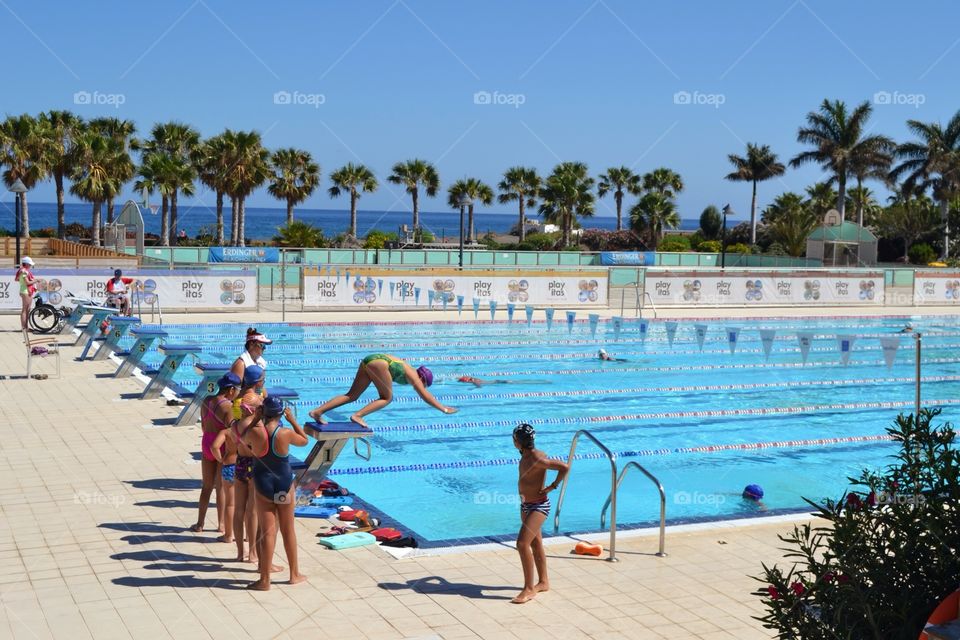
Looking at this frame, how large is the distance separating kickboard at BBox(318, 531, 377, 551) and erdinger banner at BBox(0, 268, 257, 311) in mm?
16920

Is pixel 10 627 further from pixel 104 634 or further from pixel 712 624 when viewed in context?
pixel 712 624

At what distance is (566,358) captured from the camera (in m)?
20.3

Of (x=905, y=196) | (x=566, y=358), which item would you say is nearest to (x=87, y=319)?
(x=566, y=358)

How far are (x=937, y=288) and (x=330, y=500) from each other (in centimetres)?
2882

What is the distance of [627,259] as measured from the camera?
4819cm

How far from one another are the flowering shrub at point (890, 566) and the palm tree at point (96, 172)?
168ft

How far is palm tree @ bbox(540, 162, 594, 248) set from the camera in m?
64.0

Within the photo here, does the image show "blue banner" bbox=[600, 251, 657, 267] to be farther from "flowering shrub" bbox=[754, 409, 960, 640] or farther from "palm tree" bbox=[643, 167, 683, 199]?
"flowering shrub" bbox=[754, 409, 960, 640]

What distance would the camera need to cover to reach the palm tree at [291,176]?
59.5 meters

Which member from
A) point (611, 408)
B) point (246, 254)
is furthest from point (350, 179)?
point (611, 408)

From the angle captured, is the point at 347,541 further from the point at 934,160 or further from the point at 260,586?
the point at 934,160

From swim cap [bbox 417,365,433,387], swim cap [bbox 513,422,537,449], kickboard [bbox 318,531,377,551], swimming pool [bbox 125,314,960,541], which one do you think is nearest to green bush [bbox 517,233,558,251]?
swimming pool [bbox 125,314,960,541]

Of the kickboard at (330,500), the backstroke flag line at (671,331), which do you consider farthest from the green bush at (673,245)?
the kickboard at (330,500)

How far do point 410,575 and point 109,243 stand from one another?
123 ft
